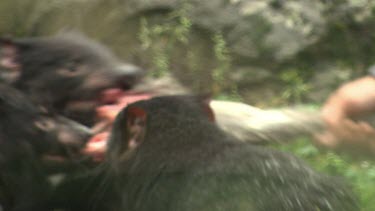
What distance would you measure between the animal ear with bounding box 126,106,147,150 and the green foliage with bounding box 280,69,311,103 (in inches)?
15.6

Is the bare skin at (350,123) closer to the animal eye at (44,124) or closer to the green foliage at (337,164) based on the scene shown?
the green foliage at (337,164)

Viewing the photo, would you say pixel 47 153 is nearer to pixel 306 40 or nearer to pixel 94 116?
pixel 94 116

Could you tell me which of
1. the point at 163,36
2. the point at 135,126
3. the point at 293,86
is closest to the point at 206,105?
the point at 135,126

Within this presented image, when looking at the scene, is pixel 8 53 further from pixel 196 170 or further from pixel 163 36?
pixel 196 170

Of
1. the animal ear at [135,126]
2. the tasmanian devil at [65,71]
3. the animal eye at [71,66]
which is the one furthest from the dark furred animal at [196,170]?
the animal eye at [71,66]

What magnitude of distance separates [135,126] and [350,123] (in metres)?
0.44

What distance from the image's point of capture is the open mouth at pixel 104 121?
1319 millimetres

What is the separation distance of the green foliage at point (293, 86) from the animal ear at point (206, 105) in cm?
25

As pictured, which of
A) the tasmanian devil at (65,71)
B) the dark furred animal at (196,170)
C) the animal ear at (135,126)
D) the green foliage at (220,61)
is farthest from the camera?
the green foliage at (220,61)

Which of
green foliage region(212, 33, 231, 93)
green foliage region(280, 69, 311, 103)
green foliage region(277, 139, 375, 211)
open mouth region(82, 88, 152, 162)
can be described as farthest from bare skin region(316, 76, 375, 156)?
open mouth region(82, 88, 152, 162)

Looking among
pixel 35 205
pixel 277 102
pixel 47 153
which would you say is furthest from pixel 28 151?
pixel 277 102

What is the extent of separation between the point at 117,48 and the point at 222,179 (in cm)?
45

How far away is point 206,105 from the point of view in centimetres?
132

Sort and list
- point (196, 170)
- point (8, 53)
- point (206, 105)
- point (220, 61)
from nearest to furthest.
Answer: point (196, 170) → point (206, 105) → point (8, 53) → point (220, 61)
